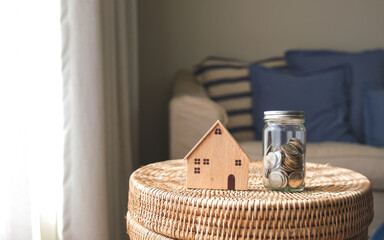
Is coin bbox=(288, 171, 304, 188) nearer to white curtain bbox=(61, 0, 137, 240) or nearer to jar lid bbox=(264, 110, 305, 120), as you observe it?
jar lid bbox=(264, 110, 305, 120)

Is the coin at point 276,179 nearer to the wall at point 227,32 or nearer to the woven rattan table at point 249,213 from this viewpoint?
the woven rattan table at point 249,213

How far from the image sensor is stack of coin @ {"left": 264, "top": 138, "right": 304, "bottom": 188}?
0.83m

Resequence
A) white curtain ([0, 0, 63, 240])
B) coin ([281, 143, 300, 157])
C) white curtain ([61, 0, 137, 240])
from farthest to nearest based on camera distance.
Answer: white curtain ([61, 0, 137, 240]) < white curtain ([0, 0, 63, 240]) < coin ([281, 143, 300, 157])

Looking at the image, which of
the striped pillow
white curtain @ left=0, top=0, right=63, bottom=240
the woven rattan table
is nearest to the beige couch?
the striped pillow

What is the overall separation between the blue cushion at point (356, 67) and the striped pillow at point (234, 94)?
1.14 ft

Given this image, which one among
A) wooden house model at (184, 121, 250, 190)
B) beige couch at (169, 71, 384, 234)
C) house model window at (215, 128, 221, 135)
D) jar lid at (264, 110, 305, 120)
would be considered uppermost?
jar lid at (264, 110, 305, 120)

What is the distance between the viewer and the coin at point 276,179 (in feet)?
2.76

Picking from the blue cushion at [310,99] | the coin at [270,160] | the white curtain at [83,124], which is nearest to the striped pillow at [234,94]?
the blue cushion at [310,99]

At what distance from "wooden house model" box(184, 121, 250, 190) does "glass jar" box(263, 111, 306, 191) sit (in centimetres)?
5

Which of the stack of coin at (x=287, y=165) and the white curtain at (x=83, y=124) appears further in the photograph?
the white curtain at (x=83, y=124)

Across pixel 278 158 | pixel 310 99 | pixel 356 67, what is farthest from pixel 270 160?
pixel 356 67

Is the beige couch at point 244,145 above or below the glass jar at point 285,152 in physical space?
below

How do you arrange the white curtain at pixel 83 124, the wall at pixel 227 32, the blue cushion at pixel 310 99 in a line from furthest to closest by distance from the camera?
the wall at pixel 227 32, the blue cushion at pixel 310 99, the white curtain at pixel 83 124

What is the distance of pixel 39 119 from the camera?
1.20 m
